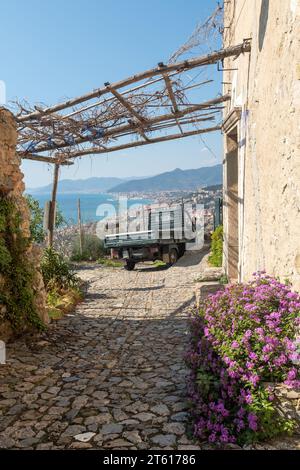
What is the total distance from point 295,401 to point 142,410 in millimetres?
1202

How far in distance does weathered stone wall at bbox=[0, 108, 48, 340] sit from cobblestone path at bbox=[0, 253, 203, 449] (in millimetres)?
415

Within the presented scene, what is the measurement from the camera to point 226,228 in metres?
8.09

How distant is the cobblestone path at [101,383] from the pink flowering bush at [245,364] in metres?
0.27

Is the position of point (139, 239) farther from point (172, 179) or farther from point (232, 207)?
point (172, 179)

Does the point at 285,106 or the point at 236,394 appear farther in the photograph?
the point at 285,106

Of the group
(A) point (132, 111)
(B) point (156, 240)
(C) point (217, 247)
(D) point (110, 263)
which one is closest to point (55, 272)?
(A) point (132, 111)

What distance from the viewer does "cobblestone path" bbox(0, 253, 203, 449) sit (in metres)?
2.91

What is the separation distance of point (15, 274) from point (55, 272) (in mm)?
3033

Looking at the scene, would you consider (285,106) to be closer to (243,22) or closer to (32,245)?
(243,22)

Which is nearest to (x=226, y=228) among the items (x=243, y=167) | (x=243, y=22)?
(x=243, y=167)

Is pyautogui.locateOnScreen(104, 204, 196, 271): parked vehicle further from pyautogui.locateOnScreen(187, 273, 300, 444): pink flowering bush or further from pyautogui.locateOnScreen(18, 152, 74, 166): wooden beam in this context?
pyautogui.locateOnScreen(187, 273, 300, 444): pink flowering bush

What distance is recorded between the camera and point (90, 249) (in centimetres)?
1462

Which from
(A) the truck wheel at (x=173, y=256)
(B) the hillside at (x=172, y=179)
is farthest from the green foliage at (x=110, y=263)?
(B) the hillside at (x=172, y=179)

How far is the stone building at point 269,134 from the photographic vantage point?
10.9 ft
